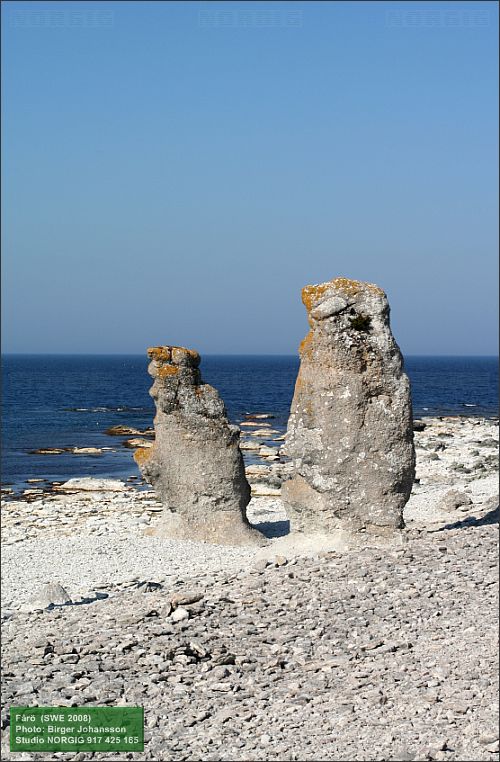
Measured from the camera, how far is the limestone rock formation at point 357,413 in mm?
15414

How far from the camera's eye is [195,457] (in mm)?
18141

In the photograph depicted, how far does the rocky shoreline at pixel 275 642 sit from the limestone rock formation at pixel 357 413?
0.75 metres

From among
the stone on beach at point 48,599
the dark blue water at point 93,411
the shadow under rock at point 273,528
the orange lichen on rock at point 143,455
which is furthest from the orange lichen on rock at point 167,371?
the dark blue water at point 93,411

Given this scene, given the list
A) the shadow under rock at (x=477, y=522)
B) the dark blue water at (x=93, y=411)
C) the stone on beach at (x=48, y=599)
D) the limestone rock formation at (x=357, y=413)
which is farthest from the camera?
the dark blue water at (x=93, y=411)

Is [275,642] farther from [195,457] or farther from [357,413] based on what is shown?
[195,457]

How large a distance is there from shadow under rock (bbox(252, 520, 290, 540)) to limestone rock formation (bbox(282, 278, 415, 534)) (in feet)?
11.9

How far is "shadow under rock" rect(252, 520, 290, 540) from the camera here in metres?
19.2

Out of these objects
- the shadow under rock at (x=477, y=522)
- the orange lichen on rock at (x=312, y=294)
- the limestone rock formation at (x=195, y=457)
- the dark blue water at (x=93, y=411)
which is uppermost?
the orange lichen on rock at (x=312, y=294)

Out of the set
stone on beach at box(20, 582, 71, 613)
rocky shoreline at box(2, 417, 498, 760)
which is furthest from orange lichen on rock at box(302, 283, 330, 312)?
stone on beach at box(20, 582, 71, 613)

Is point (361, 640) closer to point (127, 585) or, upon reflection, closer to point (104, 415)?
point (127, 585)

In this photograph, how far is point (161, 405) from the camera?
1811cm

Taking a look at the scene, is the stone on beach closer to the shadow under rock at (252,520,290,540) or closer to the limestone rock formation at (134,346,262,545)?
the limestone rock formation at (134,346,262,545)

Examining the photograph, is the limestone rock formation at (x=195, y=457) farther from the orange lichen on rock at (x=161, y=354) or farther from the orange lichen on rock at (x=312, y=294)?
the orange lichen on rock at (x=312, y=294)

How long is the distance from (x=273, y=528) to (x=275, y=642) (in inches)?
353
